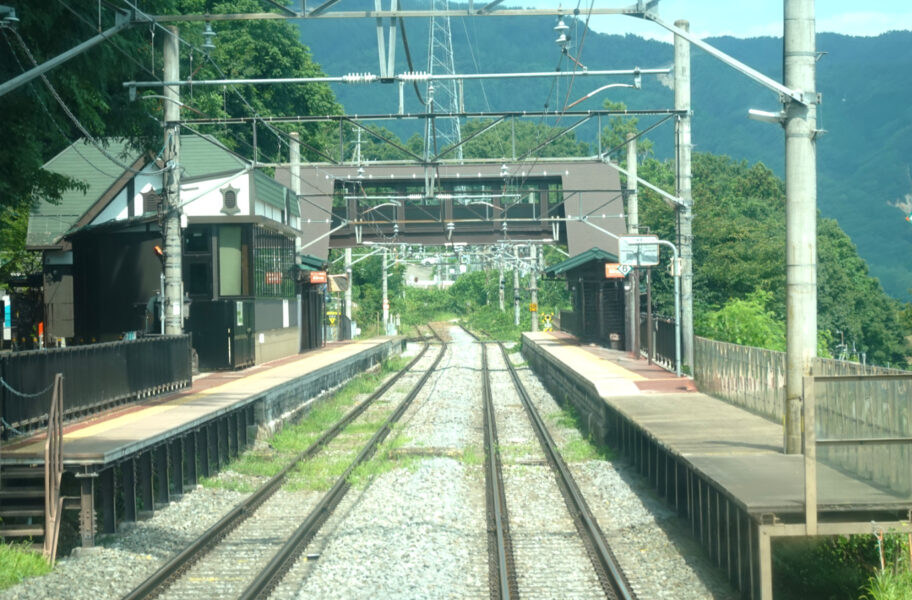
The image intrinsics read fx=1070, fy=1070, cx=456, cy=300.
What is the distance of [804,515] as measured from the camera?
8.84m

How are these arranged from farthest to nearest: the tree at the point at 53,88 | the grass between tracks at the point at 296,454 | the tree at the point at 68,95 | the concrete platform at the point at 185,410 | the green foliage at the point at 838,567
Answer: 1. the tree at the point at 68,95
2. the tree at the point at 53,88
3. the grass between tracks at the point at 296,454
4. the concrete platform at the point at 185,410
5. the green foliage at the point at 838,567

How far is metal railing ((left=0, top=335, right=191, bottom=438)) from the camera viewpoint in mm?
13106

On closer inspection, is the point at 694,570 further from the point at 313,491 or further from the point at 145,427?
the point at 145,427

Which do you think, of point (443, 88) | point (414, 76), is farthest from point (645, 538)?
point (443, 88)

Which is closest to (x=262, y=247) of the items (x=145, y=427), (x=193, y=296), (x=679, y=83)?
(x=193, y=296)

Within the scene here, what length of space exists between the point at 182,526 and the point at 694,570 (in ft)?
19.8

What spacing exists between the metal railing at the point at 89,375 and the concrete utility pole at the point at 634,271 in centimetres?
1311

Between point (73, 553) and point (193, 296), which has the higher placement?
point (193, 296)

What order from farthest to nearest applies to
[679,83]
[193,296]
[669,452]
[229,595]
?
[193,296], [679,83], [669,452], [229,595]

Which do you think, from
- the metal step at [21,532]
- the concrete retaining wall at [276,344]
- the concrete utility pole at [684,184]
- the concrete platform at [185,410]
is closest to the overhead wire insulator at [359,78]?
the concrete platform at [185,410]

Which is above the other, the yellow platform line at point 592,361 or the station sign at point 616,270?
the station sign at point 616,270

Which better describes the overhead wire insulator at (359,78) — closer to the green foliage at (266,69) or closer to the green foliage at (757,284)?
the green foliage at (757,284)

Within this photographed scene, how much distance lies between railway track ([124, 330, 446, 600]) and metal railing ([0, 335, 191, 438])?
116 inches

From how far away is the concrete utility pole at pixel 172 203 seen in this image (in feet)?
67.3
